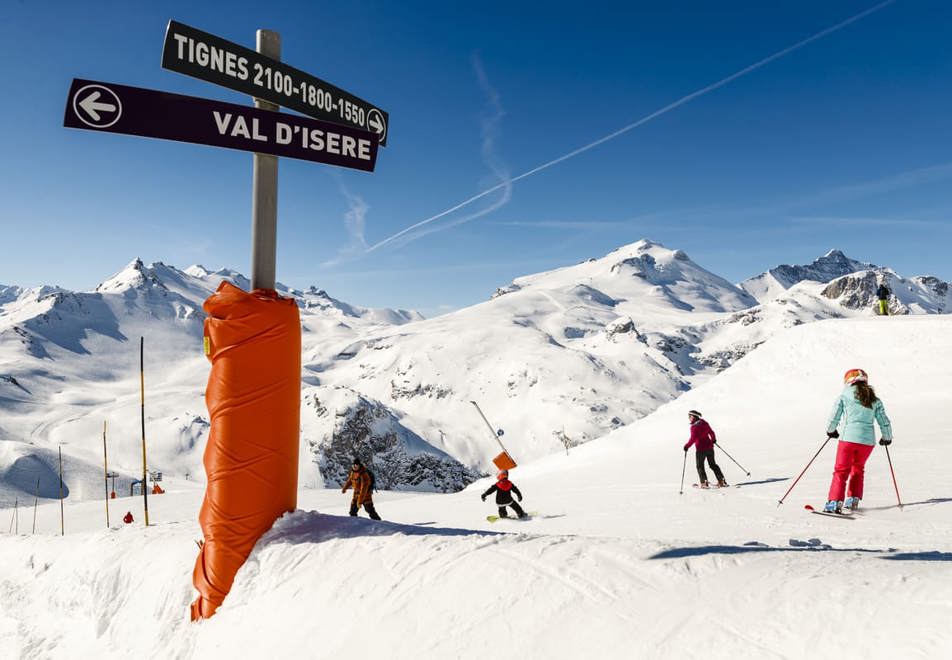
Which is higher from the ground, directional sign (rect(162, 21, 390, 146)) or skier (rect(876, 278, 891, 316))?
skier (rect(876, 278, 891, 316))

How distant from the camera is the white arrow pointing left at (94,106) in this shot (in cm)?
380

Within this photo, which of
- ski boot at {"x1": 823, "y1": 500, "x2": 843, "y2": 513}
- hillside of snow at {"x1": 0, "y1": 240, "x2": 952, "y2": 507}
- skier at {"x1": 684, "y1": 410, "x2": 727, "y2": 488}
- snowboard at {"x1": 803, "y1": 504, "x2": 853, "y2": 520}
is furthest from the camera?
hillside of snow at {"x1": 0, "y1": 240, "x2": 952, "y2": 507}

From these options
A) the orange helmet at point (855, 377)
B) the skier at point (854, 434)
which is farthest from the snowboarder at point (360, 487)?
the orange helmet at point (855, 377)

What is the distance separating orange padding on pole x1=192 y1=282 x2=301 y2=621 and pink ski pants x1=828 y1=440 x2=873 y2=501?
713 cm

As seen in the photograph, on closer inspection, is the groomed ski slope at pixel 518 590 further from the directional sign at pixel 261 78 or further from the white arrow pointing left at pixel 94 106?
the directional sign at pixel 261 78

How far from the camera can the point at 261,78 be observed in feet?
14.8

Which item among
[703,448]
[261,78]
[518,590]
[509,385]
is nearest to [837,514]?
[703,448]

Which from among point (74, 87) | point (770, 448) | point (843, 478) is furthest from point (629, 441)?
point (74, 87)

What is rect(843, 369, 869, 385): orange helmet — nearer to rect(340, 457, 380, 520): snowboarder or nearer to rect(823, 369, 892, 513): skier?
rect(823, 369, 892, 513): skier

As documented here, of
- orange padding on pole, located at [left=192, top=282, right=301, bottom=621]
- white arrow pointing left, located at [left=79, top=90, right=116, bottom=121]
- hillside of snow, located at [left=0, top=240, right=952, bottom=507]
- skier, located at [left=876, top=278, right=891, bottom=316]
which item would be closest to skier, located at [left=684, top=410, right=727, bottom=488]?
orange padding on pole, located at [left=192, top=282, right=301, bottom=621]

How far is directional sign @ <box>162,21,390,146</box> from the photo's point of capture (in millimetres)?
4102

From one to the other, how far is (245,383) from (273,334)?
431 mm

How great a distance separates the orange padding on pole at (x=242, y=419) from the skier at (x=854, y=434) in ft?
23.0

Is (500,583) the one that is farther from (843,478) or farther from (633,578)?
(843,478)
